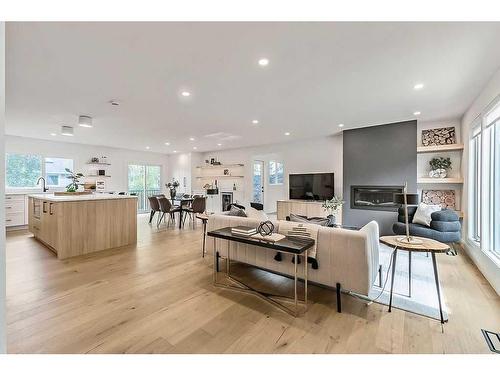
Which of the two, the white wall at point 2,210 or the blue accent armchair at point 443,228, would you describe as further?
the blue accent armchair at point 443,228

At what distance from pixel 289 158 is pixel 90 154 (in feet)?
21.3

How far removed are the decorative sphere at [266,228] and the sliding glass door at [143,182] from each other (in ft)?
25.1

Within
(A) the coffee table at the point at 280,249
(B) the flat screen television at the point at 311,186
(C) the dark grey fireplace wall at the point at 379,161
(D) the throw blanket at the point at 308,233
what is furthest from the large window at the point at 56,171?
(C) the dark grey fireplace wall at the point at 379,161

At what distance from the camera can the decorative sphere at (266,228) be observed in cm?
238

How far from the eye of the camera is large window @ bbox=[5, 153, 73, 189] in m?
6.34

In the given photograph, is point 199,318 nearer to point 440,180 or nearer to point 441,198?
point 440,180

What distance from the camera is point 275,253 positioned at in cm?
263

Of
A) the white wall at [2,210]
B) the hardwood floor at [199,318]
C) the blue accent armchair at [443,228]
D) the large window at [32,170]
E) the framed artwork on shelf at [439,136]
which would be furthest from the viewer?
the large window at [32,170]

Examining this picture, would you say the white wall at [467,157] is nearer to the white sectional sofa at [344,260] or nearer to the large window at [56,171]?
the white sectional sofa at [344,260]

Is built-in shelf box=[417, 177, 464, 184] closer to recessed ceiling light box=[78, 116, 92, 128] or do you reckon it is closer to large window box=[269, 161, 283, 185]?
large window box=[269, 161, 283, 185]

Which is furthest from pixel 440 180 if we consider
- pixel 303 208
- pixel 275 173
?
pixel 275 173

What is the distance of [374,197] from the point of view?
545 centimetres

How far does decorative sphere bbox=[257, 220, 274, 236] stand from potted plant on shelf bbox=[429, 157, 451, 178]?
4.36 m
